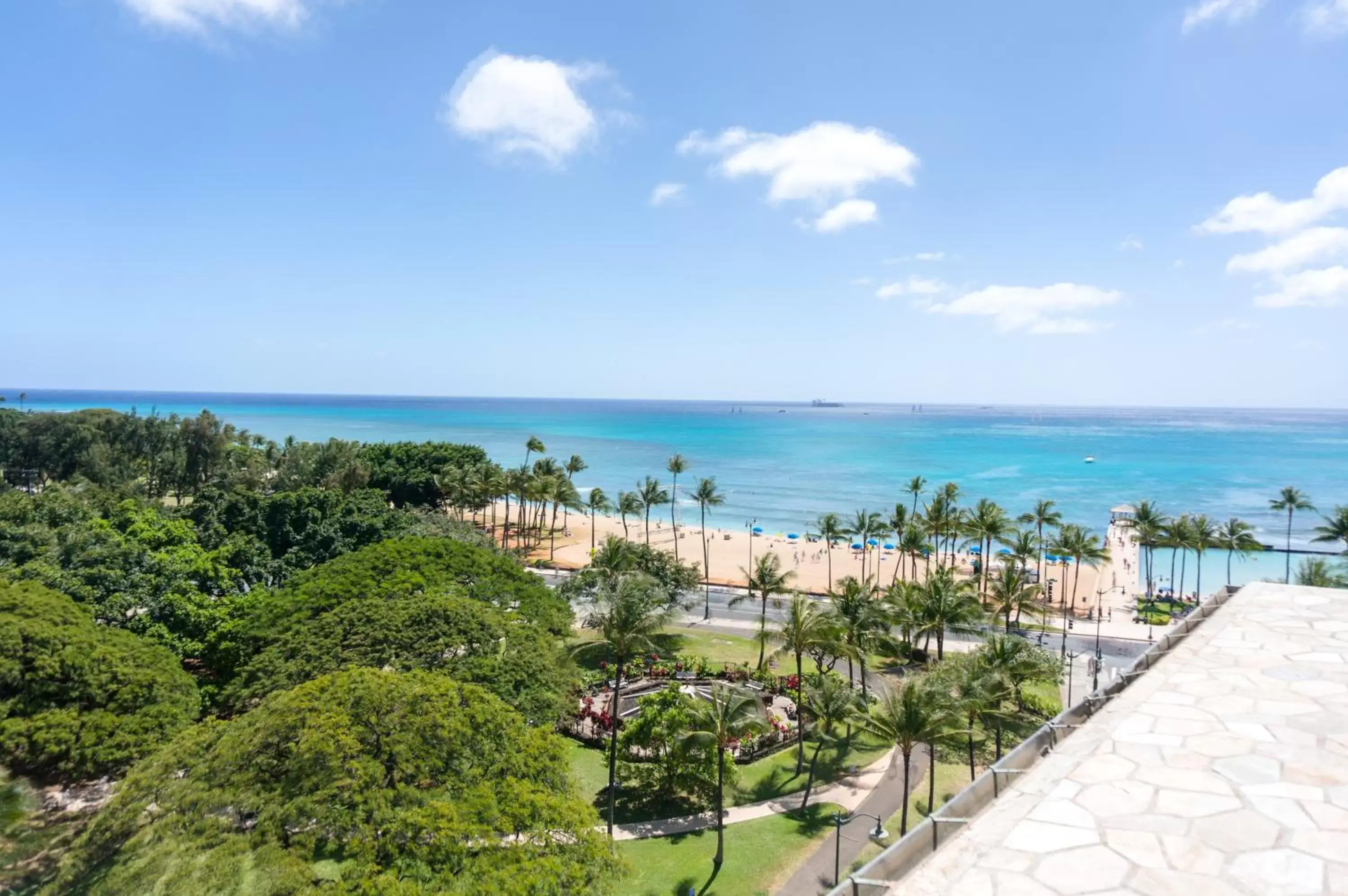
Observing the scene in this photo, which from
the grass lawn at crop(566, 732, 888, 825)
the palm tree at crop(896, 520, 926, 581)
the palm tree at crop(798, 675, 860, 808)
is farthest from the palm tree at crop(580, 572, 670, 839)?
the palm tree at crop(896, 520, 926, 581)

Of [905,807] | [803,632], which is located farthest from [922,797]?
[803,632]

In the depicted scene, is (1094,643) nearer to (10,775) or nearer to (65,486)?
(10,775)

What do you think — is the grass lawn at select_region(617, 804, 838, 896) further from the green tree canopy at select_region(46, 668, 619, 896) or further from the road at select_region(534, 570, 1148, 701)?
the road at select_region(534, 570, 1148, 701)

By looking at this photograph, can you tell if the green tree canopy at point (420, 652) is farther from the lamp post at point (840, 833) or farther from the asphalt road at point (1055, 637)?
the asphalt road at point (1055, 637)

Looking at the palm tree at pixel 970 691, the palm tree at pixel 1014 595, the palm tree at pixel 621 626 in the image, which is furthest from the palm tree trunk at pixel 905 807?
the palm tree at pixel 1014 595

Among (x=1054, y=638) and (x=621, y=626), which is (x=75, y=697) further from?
(x=1054, y=638)

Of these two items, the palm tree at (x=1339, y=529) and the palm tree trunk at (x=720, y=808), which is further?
the palm tree at (x=1339, y=529)
